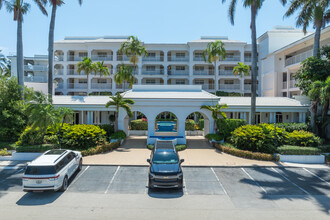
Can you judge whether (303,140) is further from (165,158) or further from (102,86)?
(102,86)

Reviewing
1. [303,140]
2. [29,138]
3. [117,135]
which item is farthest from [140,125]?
[303,140]

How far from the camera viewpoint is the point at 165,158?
1135 centimetres

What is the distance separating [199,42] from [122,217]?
3731cm

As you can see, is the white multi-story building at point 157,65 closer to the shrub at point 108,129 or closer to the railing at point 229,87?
the railing at point 229,87

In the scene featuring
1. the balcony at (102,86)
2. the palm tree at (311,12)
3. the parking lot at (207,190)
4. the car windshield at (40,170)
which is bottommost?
the parking lot at (207,190)

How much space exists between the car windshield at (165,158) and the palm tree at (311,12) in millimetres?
18293

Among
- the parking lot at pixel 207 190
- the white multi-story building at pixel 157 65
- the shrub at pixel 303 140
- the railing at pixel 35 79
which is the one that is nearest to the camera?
the parking lot at pixel 207 190

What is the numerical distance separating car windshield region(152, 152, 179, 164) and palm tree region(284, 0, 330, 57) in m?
18.3

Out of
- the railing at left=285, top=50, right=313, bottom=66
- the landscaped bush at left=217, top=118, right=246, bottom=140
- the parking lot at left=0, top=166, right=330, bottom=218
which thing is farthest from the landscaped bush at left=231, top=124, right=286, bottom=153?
the railing at left=285, top=50, right=313, bottom=66

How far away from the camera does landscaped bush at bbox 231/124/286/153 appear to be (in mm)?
15914

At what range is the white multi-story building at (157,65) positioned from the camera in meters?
39.9

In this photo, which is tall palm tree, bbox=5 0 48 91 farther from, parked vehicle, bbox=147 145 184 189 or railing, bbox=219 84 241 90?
railing, bbox=219 84 241 90

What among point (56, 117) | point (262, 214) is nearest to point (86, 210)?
point (262, 214)

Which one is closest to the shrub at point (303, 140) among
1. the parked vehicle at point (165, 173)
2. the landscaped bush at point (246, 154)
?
the landscaped bush at point (246, 154)
